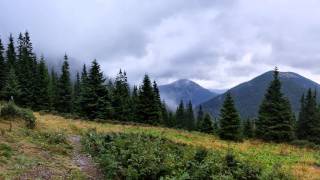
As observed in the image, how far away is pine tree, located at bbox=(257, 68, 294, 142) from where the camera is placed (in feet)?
153

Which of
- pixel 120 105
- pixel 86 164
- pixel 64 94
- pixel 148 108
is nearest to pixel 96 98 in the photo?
pixel 148 108

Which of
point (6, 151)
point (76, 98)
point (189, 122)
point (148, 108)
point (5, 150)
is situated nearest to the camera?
point (6, 151)

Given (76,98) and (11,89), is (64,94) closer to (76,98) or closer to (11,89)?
(11,89)

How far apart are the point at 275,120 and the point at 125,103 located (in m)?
37.5

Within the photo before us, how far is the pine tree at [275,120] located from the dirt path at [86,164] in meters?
29.0

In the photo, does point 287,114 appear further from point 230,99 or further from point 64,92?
point 64,92

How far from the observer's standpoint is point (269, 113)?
47.8 m

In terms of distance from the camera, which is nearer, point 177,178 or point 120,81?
point 177,178

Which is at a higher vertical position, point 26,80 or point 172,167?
point 26,80

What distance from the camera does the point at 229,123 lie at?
44.0m

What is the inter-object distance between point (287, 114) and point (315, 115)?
25.4 m

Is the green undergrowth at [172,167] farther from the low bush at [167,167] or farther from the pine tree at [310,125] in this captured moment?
the pine tree at [310,125]

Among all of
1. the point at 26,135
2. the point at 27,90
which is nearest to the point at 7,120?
the point at 26,135

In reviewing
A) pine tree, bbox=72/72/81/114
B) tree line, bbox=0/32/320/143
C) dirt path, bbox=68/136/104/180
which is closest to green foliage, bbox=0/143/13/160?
dirt path, bbox=68/136/104/180
